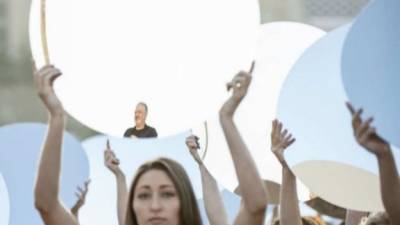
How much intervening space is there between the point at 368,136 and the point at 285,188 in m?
0.86

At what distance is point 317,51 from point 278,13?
3385 centimetres

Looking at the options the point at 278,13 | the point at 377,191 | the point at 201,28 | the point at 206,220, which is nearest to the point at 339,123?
the point at 377,191

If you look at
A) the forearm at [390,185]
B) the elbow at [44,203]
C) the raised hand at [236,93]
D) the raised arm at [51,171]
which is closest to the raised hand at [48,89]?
the raised arm at [51,171]

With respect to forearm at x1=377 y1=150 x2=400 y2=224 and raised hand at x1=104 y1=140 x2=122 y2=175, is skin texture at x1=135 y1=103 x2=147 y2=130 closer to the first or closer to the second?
raised hand at x1=104 y1=140 x2=122 y2=175

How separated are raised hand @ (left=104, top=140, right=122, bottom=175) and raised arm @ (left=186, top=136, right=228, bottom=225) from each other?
248 millimetres

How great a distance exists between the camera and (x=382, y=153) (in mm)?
4086

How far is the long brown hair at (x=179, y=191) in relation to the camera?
412 centimetres

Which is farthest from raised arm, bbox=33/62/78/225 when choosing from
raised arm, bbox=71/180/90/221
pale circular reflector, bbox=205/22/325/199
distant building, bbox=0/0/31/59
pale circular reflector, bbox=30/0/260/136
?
distant building, bbox=0/0/31/59

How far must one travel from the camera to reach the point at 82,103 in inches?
194

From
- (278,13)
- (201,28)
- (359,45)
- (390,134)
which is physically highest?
(278,13)

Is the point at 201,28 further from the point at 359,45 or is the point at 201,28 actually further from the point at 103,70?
the point at 359,45

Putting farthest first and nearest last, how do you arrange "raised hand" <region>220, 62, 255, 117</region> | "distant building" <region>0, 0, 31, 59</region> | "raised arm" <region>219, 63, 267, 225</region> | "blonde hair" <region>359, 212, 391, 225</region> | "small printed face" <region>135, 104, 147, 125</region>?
1. "distant building" <region>0, 0, 31, 59</region>
2. "small printed face" <region>135, 104, 147, 125</region>
3. "blonde hair" <region>359, 212, 391, 225</region>
4. "raised hand" <region>220, 62, 255, 117</region>
5. "raised arm" <region>219, 63, 267, 225</region>

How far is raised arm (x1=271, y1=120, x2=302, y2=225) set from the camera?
190 inches

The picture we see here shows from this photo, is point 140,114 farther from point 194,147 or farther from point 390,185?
point 390,185
